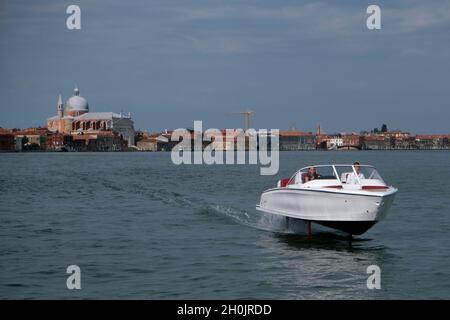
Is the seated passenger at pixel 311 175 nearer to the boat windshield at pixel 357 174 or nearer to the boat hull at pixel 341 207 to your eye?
the boat hull at pixel 341 207

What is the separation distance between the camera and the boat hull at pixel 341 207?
1917 cm

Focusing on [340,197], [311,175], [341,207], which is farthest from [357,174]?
[311,175]

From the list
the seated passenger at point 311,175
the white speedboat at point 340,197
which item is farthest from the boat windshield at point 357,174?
the seated passenger at point 311,175

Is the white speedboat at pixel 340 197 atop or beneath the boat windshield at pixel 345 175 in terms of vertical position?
beneath

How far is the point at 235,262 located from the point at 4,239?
26.1 ft

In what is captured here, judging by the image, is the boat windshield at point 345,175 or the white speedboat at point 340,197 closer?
the white speedboat at point 340,197

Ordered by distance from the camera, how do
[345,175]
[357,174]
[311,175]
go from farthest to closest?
[311,175] → [345,175] → [357,174]

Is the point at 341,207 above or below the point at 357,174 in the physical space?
below

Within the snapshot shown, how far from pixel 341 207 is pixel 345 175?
1244 mm

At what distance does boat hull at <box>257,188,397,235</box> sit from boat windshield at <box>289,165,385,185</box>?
448 millimetres

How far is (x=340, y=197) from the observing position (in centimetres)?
1953

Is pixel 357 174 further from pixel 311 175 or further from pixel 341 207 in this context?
pixel 311 175

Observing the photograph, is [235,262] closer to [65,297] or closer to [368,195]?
[368,195]
